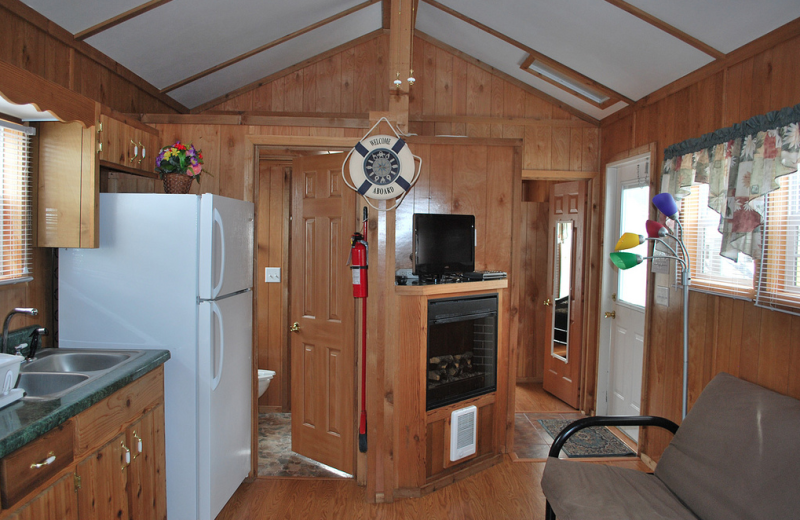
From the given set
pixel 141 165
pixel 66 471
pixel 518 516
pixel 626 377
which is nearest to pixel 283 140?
pixel 141 165

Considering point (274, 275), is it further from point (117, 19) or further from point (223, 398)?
point (117, 19)

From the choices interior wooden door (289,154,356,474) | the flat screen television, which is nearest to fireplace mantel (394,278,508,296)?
the flat screen television

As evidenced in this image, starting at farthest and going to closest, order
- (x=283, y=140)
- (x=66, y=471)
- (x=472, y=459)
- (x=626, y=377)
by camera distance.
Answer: (x=626, y=377)
(x=472, y=459)
(x=283, y=140)
(x=66, y=471)

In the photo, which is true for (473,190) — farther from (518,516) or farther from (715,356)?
(518,516)

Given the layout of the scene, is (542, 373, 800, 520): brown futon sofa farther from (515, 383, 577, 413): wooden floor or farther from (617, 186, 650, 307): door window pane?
(515, 383, 577, 413): wooden floor

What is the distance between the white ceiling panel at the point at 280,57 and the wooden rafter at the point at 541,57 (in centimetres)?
62

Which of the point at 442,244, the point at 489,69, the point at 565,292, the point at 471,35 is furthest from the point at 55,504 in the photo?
the point at 489,69

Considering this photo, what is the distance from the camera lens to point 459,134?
4.28 meters

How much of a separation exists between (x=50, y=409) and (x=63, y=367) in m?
0.74

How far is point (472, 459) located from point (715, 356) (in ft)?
5.09

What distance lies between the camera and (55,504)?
57.1 inches

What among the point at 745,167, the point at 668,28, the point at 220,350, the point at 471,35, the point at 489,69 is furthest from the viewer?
the point at 489,69

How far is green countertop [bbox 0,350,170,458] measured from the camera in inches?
50.5

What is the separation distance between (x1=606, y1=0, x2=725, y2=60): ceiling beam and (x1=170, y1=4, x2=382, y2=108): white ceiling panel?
1.97 m
